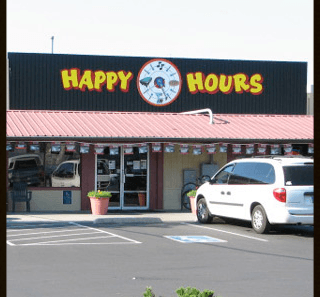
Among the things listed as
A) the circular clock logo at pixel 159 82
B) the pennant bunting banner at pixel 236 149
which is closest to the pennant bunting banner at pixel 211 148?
the pennant bunting banner at pixel 236 149

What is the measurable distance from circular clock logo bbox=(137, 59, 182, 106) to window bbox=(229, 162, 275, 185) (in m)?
11.6

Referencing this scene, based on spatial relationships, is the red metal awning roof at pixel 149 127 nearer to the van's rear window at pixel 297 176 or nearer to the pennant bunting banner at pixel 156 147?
the pennant bunting banner at pixel 156 147

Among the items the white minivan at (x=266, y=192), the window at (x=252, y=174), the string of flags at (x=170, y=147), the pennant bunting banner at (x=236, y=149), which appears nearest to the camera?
the white minivan at (x=266, y=192)

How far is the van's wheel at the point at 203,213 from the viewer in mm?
19156

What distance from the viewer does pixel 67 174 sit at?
2394 centimetres

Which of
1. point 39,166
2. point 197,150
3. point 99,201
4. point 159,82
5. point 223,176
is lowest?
point 99,201

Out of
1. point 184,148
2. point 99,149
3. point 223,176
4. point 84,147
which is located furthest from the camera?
point 184,148

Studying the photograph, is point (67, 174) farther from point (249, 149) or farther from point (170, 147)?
point (249, 149)

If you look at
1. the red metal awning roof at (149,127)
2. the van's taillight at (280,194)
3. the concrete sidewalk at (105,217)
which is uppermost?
the red metal awning roof at (149,127)

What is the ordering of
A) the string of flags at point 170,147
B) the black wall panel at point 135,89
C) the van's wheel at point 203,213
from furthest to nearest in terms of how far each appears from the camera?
the black wall panel at point 135,89
the string of flags at point 170,147
the van's wheel at point 203,213

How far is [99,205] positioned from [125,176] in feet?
9.12

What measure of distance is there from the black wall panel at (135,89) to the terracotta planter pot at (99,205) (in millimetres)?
7086

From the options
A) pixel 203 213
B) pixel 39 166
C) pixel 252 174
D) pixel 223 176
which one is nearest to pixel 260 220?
pixel 252 174

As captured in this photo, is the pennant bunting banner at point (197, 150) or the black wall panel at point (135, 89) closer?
the pennant bunting banner at point (197, 150)
